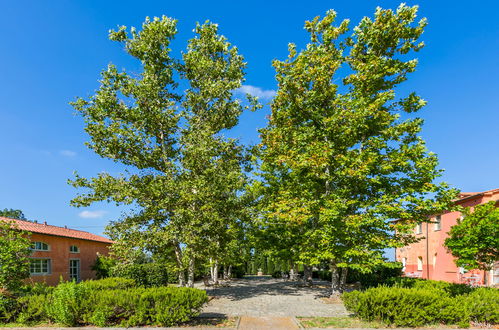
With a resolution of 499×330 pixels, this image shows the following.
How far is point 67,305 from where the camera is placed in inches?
385

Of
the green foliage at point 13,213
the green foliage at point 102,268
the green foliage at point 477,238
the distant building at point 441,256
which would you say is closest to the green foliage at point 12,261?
the green foliage at point 477,238

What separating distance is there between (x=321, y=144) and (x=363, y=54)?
20.8 feet

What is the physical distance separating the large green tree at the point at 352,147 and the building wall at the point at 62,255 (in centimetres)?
1625

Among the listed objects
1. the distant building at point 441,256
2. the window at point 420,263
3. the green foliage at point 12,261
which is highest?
the green foliage at point 12,261

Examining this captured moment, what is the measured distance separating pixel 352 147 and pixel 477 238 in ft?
25.9

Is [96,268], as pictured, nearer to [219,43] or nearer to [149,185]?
[149,185]

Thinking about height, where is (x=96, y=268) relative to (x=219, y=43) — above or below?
below

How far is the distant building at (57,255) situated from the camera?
72.3 ft

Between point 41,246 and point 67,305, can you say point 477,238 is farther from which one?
point 41,246

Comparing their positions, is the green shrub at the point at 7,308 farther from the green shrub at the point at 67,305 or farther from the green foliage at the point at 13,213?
the green foliage at the point at 13,213

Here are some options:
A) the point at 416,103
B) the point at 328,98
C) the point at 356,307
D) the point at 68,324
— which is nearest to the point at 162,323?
the point at 68,324

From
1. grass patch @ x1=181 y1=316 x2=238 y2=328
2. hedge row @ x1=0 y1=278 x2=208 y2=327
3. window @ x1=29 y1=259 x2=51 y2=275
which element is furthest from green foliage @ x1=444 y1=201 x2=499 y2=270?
window @ x1=29 y1=259 x2=51 y2=275

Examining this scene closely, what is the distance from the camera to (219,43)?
19688 millimetres

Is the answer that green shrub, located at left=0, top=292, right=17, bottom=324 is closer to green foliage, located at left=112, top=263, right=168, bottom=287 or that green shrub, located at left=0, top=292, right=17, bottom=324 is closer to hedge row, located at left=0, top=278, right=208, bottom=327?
hedge row, located at left=0, top=278, right=208, bottom=327
